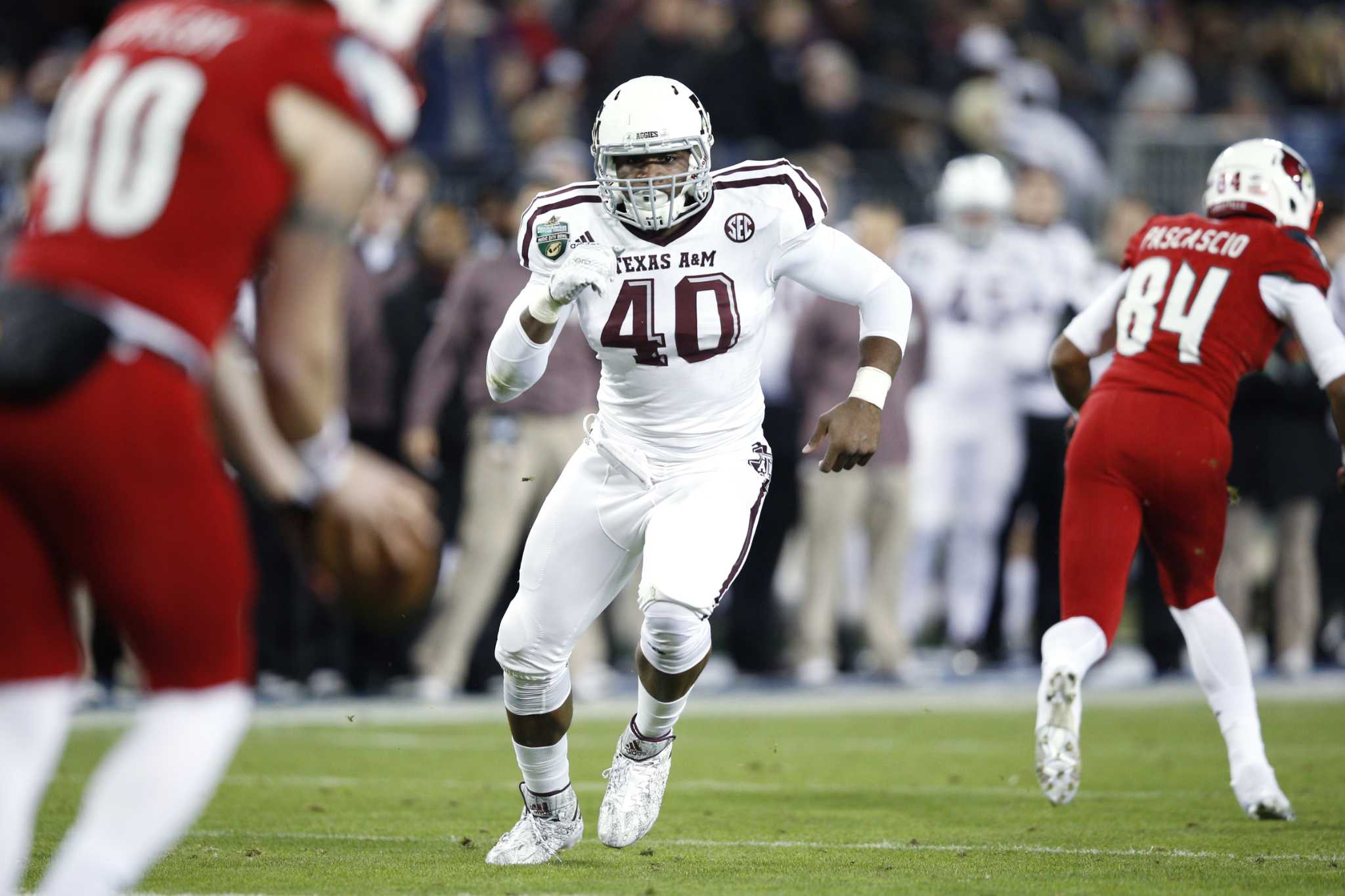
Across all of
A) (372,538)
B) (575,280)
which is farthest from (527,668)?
(372,538)

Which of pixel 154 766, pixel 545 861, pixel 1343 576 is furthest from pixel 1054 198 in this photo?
pixel 154 766

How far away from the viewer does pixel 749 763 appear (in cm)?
734

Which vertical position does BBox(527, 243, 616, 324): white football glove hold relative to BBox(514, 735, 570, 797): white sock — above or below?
above

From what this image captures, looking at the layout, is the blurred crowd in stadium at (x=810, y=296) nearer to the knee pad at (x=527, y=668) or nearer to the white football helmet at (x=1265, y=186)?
the knee pad at (x=527, y=668)

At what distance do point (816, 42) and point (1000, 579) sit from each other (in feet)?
15.6

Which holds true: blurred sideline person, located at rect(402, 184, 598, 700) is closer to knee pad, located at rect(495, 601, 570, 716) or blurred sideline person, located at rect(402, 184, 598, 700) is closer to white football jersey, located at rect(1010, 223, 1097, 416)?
white football jersey, located at rect(1010, 223, 1097, 416)

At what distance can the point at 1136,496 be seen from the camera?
5.64 m

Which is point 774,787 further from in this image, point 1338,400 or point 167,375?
point 167,375

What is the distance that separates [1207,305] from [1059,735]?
4.41 feet

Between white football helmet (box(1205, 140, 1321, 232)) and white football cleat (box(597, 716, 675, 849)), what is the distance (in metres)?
2.29

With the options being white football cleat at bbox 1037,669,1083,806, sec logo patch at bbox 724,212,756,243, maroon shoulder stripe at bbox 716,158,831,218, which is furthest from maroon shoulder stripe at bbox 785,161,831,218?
white football cleat at bbox 1037,669,1083,806

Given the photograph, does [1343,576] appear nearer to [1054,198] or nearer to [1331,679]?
[1331,679]

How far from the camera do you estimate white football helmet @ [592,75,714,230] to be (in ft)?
16.8

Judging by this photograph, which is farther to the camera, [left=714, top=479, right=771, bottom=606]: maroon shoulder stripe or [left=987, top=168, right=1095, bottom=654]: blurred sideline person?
[left=987, top=168, right=1095, bottom=654]: blurred sideline person
